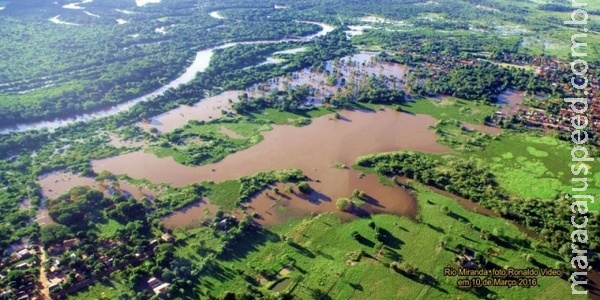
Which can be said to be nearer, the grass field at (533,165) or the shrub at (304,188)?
the shrub at (304,188)

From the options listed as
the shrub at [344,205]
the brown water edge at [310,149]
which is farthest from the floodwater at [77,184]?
the shrub at [344,205]

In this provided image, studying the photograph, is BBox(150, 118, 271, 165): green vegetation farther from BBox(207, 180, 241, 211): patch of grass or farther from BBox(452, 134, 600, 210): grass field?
BBox(452, 134, 600, 210): grass field

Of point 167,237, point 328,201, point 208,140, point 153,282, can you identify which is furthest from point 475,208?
point 208,140

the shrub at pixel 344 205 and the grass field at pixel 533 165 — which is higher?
the grass field at pixel 533 165

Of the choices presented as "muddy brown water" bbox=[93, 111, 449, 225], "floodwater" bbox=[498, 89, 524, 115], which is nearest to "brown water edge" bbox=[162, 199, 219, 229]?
"muddy brown water" bbox=[93, 111, 449, 225]

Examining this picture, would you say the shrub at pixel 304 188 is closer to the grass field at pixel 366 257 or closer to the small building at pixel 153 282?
the grass field at pixel 366 257

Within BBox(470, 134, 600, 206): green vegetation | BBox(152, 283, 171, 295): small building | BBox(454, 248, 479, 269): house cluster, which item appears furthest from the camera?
BBox(470, 134, 600, 206): green vegetation
